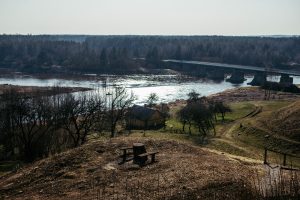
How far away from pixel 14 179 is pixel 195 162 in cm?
842

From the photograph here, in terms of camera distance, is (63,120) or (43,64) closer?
(63,120)

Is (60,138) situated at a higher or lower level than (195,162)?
lower

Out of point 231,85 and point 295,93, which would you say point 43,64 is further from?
point 295,93

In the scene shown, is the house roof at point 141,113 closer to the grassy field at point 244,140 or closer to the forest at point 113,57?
the grassy field at point 244,140

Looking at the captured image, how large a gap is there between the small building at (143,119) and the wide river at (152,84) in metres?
23.2

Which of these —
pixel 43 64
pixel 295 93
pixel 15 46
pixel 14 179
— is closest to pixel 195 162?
pixel 14 179

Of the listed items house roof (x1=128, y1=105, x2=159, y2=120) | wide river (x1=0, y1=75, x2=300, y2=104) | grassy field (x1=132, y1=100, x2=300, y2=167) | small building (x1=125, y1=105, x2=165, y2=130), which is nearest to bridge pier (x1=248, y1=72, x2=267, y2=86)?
wide river (x1=0, y1=75, x2=300, y2=104)

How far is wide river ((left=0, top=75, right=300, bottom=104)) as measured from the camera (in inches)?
3649

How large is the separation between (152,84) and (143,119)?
174 ft

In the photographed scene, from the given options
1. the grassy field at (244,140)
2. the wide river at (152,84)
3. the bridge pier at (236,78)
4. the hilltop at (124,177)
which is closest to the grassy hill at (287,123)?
the grassy field at (244,140)

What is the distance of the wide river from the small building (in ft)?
76.0

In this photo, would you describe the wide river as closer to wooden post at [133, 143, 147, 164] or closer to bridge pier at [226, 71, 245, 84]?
bridge pier at [226, 71, 245, 84]

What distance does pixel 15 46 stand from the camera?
187125 mm

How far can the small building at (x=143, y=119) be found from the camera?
180ft
